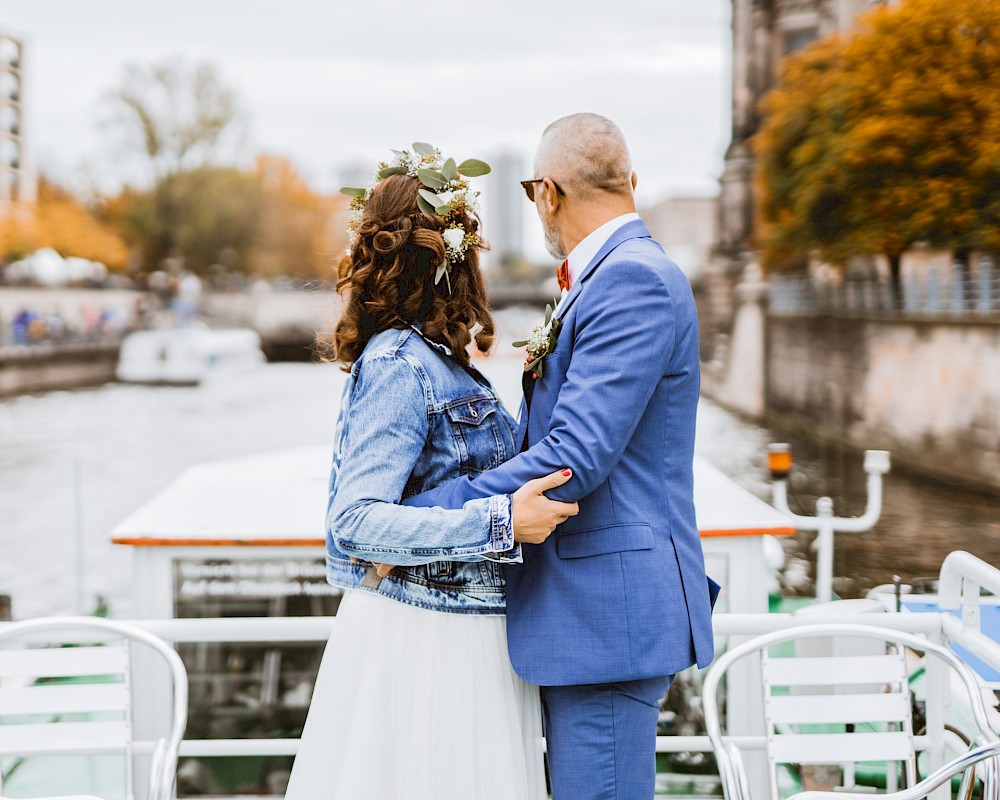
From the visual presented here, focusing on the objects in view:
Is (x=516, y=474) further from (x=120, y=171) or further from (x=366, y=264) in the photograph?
(x=120, y=171)

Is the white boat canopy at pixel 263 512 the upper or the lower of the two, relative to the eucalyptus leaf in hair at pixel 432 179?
lower

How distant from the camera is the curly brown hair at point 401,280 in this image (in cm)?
146

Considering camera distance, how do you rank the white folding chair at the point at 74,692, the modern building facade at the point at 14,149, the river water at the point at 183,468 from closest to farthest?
the white folding chair at the point at 74,692 → the river water at the point at 183,468 → the modern building facade at the point at 14,149

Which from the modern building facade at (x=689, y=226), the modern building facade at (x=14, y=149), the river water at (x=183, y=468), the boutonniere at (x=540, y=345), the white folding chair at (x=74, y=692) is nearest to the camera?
the boutonniere at (x=540, y=345)

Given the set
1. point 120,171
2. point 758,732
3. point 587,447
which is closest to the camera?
point 587,447

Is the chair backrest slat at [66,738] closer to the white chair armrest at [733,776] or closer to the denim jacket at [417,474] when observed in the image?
the denim jacket at [417,474]

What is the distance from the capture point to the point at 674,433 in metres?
1.40

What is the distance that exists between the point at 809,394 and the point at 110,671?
13.2 feet

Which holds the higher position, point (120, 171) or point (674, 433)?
point (120, 171)

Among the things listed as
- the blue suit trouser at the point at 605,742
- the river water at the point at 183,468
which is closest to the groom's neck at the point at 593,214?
the blue suit trouser at the point at 605,742

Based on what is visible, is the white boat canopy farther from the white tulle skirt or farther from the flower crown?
the flower crown

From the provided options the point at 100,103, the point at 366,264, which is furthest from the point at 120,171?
the point at 366,264

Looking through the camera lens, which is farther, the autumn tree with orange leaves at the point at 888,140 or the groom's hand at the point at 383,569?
the autumn tree with orange leaves at the point at 888,140

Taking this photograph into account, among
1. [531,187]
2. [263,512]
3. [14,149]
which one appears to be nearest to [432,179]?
[531,187]
